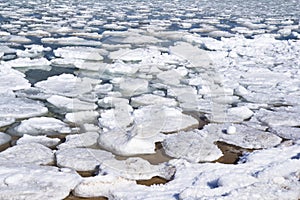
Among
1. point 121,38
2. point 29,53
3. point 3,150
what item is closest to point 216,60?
point 121,38

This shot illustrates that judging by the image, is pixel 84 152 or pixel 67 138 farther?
pixel 67 138

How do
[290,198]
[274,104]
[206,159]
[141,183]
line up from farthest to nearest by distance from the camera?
[274,104] < [206,159] < [141,183] < [290,198]

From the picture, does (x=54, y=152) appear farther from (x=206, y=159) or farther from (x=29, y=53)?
(x=29, y=53)

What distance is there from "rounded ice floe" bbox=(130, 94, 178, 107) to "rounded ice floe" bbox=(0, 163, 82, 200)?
1616 mm

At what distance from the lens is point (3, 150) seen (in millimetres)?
3197

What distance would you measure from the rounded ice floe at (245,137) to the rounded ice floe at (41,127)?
1.19 meters

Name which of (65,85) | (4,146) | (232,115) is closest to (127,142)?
(4,146)

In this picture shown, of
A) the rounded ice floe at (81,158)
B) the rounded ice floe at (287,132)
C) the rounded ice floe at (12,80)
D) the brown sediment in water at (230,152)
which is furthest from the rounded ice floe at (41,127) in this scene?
the rounded ice floe at (287,132)

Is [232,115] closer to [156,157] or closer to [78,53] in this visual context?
[156,157]

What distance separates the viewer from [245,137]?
354 cm

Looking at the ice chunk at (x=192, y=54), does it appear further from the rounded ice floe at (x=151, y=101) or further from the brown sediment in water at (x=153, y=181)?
the brown sediment in water at (x=153, y=181)

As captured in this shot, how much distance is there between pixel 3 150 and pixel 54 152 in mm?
368

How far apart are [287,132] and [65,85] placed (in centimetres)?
246

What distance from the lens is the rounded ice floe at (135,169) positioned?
9.33 ft
